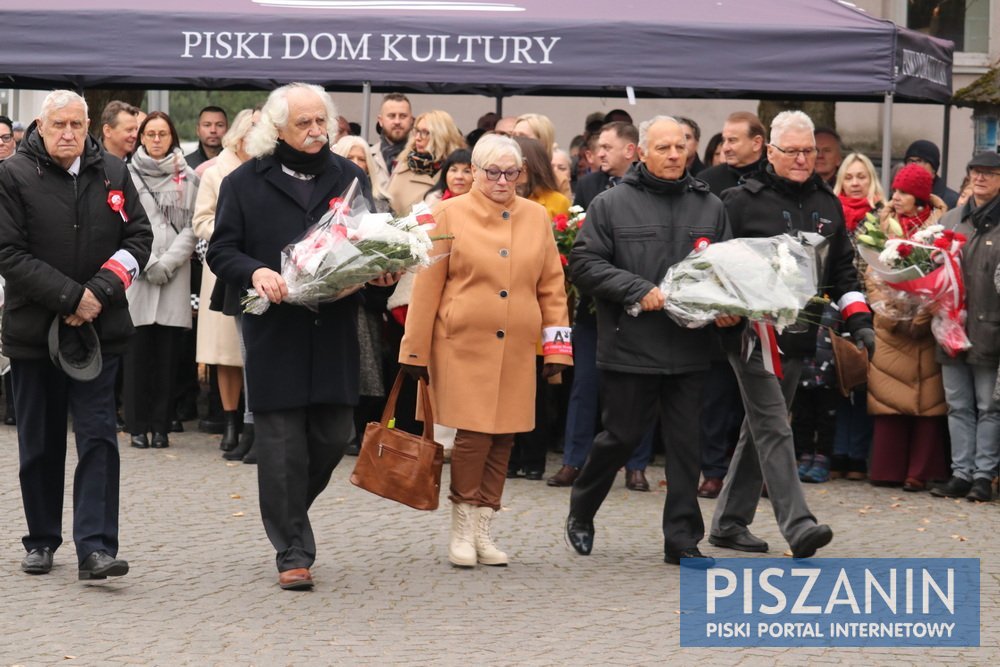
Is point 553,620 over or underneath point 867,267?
underneath

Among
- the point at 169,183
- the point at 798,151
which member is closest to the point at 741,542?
the point at 798,151

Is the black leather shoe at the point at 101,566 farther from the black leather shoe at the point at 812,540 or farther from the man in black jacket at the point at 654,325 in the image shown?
the black leather shoe at the point at 812,540

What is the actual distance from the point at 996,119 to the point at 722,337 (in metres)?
15.8

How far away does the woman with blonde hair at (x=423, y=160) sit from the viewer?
447 inches

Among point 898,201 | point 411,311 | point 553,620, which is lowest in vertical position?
point 553,620

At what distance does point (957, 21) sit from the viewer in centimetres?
2553

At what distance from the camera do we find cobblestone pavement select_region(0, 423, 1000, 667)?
612cm

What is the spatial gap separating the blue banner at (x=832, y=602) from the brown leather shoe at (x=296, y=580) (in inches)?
63.5

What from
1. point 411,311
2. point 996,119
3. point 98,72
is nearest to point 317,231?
point 411,311

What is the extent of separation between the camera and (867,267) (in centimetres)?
1047

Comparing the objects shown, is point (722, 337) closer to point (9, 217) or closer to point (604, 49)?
point (9, 217)

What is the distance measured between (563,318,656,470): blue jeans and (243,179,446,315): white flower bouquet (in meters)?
3.28

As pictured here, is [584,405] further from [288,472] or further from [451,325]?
[288,472]

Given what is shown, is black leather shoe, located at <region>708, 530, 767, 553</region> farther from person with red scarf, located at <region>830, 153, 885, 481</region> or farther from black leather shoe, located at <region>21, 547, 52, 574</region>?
black leather shoe, located at <region>21, 547, 52, 574</region>
